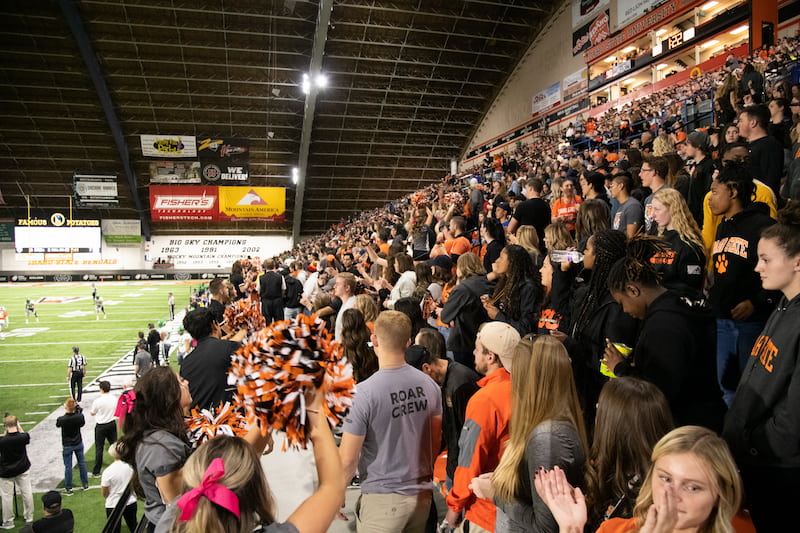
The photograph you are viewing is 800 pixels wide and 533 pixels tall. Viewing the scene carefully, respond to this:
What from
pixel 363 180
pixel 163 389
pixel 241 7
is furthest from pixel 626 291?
pixel 363 180

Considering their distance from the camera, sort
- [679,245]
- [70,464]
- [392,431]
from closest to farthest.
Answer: [392,431]
[679,245]
[70,464]

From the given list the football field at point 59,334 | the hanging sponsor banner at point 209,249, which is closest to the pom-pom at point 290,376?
the football field at point 59,334

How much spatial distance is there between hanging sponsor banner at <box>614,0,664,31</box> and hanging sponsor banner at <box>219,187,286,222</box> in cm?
1931

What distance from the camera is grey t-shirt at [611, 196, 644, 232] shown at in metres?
4.57

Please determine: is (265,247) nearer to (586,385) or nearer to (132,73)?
(132,73)

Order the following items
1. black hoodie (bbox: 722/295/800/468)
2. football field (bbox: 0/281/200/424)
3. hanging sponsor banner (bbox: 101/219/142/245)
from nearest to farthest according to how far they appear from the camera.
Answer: black hoodie (bbox: 722/295/800/468)
football field (bbox: 0/281/200/424)
hanging sponsor banner (bbox: 101/219/142/245)

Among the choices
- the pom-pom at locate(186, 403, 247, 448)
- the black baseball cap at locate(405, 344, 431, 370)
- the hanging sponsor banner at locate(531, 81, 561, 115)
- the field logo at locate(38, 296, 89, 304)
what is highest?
the hanging sponsor banner at locate(531, 81, 561, 115)

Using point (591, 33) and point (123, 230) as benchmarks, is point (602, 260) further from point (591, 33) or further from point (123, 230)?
point (123, 230)

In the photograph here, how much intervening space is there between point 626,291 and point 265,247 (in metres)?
35.9

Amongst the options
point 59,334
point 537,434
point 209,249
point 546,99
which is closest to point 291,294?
point 537,434

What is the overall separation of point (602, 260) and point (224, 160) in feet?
95.5

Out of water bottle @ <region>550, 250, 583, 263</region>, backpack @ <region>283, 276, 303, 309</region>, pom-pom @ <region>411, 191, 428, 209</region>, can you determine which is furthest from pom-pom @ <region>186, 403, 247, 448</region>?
pom-pom @ <region>411, 191, 428, 209</region>

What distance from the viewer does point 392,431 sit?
2.63 meters

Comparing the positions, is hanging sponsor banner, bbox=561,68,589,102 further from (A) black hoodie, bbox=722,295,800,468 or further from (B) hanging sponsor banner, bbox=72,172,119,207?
(A) black hoodie, bbox=722,295,800,468
